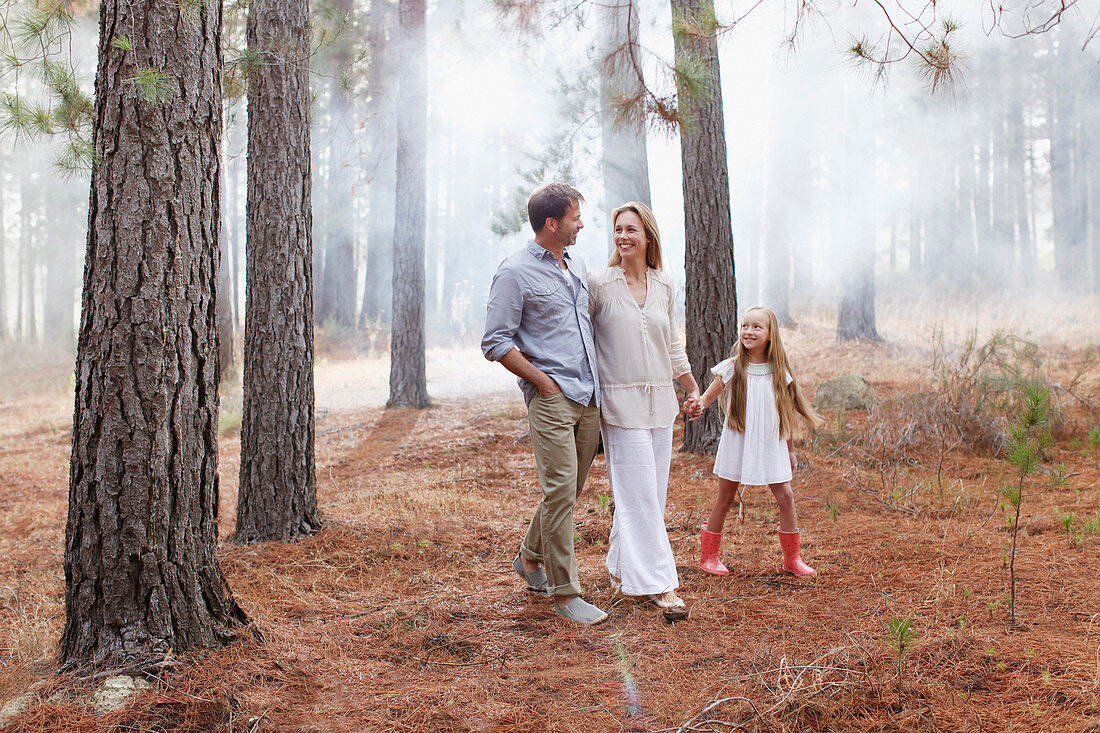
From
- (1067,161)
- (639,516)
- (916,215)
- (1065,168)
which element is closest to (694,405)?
(639,516)

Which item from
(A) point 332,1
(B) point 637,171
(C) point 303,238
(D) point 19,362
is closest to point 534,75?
(A) point 332,1

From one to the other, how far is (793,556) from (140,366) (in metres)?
3.02

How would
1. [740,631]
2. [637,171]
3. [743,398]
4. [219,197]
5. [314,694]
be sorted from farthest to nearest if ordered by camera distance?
[637,171] < [743,398] < [740,631] < [219,197] < [314,694]

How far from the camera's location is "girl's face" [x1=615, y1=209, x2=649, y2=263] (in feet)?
10.9

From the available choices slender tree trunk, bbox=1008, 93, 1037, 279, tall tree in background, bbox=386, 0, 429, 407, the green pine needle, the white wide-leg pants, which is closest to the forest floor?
the white wide-leg pants

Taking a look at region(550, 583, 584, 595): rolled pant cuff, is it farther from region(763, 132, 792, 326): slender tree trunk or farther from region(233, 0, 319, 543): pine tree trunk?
region(763, 132, 792, 326): slender tree trunk

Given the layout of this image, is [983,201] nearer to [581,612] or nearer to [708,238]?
[708,238]

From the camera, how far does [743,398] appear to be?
147 inches

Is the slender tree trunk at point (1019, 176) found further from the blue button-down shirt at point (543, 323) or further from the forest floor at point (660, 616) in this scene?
the blue button-down shirt at point (543, 323)

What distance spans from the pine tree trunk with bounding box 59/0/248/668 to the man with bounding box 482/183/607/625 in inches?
47.6

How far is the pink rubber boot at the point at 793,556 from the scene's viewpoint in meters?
3.55

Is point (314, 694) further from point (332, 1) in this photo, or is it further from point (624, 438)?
point (332, 1)

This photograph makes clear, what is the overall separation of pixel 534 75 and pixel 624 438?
1434 cm

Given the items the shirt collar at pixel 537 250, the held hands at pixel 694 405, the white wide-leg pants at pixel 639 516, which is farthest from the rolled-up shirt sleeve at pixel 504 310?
the held hands at pixel 694 405
